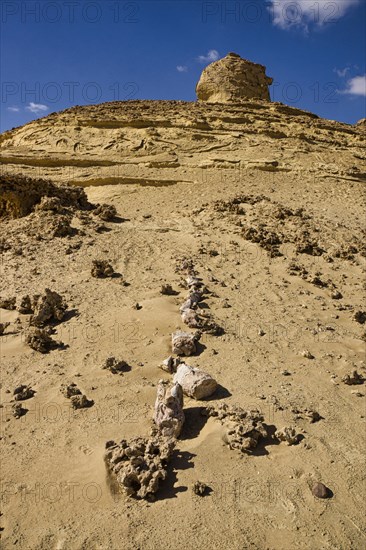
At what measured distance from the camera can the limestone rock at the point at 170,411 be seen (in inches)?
136

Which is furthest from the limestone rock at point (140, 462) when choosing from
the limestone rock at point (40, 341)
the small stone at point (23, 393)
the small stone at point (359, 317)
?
the small stone at point (359, 317)

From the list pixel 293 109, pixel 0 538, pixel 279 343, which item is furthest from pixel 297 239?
pixel 293 109

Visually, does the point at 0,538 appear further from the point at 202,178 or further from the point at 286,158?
the point at 286,158

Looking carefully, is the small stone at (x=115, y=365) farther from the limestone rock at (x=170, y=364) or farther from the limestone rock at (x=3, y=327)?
the limestone rock at (x=3, y=327)

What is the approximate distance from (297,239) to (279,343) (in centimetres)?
395

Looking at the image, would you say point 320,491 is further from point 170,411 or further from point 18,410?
point 18,410

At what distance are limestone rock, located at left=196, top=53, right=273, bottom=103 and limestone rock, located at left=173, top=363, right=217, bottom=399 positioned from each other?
18.3 metres

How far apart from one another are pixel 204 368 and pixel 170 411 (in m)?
1.02

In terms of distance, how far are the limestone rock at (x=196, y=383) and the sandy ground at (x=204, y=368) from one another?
9 centimetres

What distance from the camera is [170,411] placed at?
139 inches

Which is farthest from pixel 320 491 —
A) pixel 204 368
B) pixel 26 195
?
pixel 26 195

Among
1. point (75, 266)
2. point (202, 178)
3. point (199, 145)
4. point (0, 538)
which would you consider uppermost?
point (199, 145)

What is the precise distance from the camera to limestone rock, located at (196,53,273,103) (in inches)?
802

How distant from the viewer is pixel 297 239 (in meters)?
8.52
